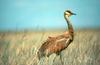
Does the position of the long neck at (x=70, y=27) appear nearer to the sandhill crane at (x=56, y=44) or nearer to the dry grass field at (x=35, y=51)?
the sandhill crane at (x=56, y=44)

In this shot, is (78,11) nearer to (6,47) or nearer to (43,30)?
(43,30)

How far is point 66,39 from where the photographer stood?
599cm

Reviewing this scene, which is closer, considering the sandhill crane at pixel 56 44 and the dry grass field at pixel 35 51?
the dry grass field at pixel 35 51

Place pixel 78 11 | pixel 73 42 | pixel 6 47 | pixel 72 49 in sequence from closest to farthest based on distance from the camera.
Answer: pixel 6 47 → pixel 72 49 → pixel 73 42 → pixel 78 11

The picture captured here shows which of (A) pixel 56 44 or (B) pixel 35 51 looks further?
(A) pixel 56 44

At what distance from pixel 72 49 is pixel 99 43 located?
39cm

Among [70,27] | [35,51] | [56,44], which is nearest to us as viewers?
[35,51]

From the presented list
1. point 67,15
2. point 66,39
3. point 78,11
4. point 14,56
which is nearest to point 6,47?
point 14,56

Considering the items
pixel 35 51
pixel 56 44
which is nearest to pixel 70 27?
pixel 56 44

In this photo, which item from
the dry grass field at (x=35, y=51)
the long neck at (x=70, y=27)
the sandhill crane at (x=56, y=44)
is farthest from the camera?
the long neck at (x=70, y=27)

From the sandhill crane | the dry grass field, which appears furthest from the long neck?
the dry grass field

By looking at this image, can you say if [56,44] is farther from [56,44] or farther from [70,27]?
[70,27]

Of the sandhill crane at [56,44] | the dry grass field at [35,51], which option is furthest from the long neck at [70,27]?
the dry grass field at [35,51]

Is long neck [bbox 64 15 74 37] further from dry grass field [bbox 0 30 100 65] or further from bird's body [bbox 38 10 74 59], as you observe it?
dry grass field [bbox 0 30 100 65]
